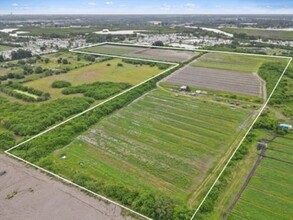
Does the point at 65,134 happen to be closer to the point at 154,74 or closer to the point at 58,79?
the point at 58,79

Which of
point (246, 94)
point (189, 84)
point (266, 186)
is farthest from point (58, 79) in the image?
point (266, 186)

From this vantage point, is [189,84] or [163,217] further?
[189,84]

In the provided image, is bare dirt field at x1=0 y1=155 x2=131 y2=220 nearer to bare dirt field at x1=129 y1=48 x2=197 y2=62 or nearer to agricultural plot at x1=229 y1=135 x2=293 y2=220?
agricultural plot at x1=229 y1=135 x2=293 y2=220

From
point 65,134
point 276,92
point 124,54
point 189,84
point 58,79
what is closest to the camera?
point 65,134

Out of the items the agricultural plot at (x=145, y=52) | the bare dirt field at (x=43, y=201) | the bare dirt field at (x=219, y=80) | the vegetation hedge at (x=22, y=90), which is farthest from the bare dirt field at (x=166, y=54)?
the bare dirt field at (x=43, y=201)

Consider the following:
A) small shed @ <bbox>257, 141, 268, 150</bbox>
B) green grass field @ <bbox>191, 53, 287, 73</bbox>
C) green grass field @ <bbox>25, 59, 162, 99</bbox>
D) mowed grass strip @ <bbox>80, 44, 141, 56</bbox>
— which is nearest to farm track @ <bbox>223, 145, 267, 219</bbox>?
small shed @ <bbox>257, 141, 268, 150</bbox>

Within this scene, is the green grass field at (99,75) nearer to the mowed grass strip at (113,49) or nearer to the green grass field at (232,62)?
the green grass field at (232,62)
